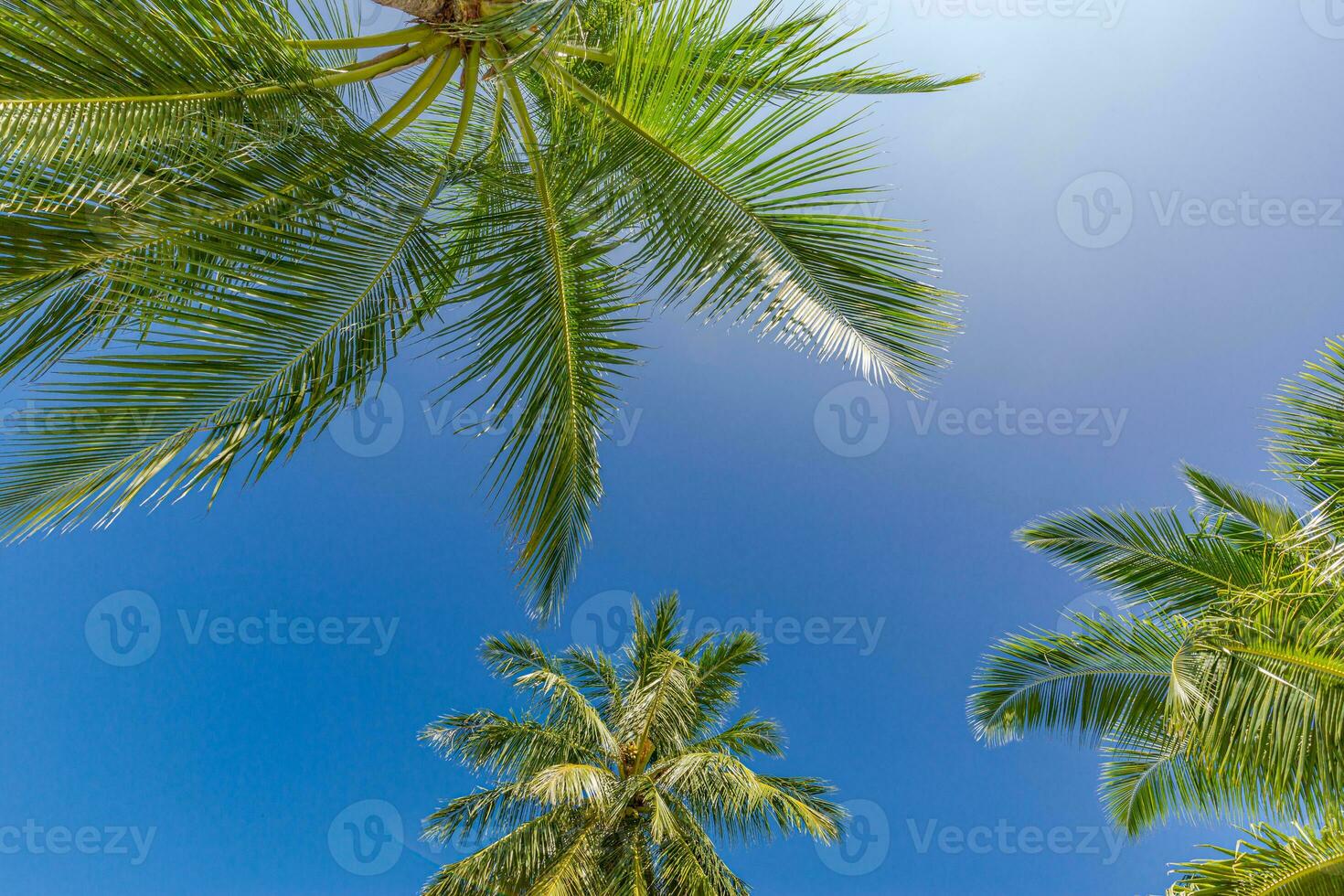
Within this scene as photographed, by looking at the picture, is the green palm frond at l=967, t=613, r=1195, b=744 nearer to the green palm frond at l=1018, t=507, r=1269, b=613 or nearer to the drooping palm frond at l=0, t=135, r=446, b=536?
the green palm frond at l=1018, t=507, r=1269, b=613

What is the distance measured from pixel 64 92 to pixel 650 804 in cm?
1036

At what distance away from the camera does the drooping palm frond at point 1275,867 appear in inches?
191

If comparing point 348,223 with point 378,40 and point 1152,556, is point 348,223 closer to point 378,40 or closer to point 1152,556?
point 378,40

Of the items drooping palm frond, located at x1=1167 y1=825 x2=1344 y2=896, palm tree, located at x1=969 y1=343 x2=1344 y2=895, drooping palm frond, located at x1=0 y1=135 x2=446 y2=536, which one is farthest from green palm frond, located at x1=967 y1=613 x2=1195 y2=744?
Answer: drooping palm frond, located at x1=0 y1=135 x2=446 y2=536

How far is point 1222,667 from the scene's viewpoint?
13.5 feet

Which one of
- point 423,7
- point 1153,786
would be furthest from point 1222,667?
point 423,7

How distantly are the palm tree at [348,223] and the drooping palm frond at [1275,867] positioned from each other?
12.9 ft

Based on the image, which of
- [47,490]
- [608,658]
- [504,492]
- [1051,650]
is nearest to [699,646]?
[608,658]

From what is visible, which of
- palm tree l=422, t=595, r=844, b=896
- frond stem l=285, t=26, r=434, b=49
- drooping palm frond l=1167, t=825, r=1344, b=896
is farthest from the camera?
palm tree l=422, t=595, r=844, b=896

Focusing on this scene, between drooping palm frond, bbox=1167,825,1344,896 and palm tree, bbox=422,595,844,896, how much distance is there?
18.7ft

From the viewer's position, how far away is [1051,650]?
7.00 metres

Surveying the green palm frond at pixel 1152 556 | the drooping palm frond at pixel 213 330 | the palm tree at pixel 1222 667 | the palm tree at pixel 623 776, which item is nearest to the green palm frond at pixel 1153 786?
the palm tree at pixel 1222 667

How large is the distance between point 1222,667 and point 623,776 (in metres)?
9.72

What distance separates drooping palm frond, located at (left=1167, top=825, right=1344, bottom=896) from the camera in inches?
191
